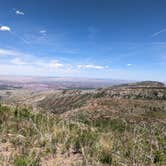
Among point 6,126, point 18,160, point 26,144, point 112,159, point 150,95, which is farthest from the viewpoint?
point 150,95

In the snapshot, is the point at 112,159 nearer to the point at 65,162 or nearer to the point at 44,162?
the point at 65,162

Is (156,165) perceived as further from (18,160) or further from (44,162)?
(18,160)

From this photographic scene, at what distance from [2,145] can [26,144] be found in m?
0.58

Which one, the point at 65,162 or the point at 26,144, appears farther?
the point at 26,144

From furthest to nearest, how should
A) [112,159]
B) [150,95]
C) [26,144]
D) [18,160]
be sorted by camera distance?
1. [150,95]
2. [26,144]
3. [112,159]
4. [18,160]

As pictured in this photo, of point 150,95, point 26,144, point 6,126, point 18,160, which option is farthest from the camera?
point 150,95

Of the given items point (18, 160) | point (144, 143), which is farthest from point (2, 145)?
point (144, 143)

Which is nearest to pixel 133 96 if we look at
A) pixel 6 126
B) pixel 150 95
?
pixel 150 95

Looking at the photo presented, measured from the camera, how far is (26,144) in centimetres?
604

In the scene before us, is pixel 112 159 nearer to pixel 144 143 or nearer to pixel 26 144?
pixel 144 143

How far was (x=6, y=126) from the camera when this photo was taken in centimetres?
747

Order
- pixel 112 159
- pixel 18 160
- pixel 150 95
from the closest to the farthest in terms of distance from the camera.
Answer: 1. pixel 18 160
2. pixel 112 159
3. pixel 150 95

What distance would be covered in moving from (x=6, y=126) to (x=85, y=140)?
2578 mm

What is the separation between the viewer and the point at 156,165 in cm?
500
